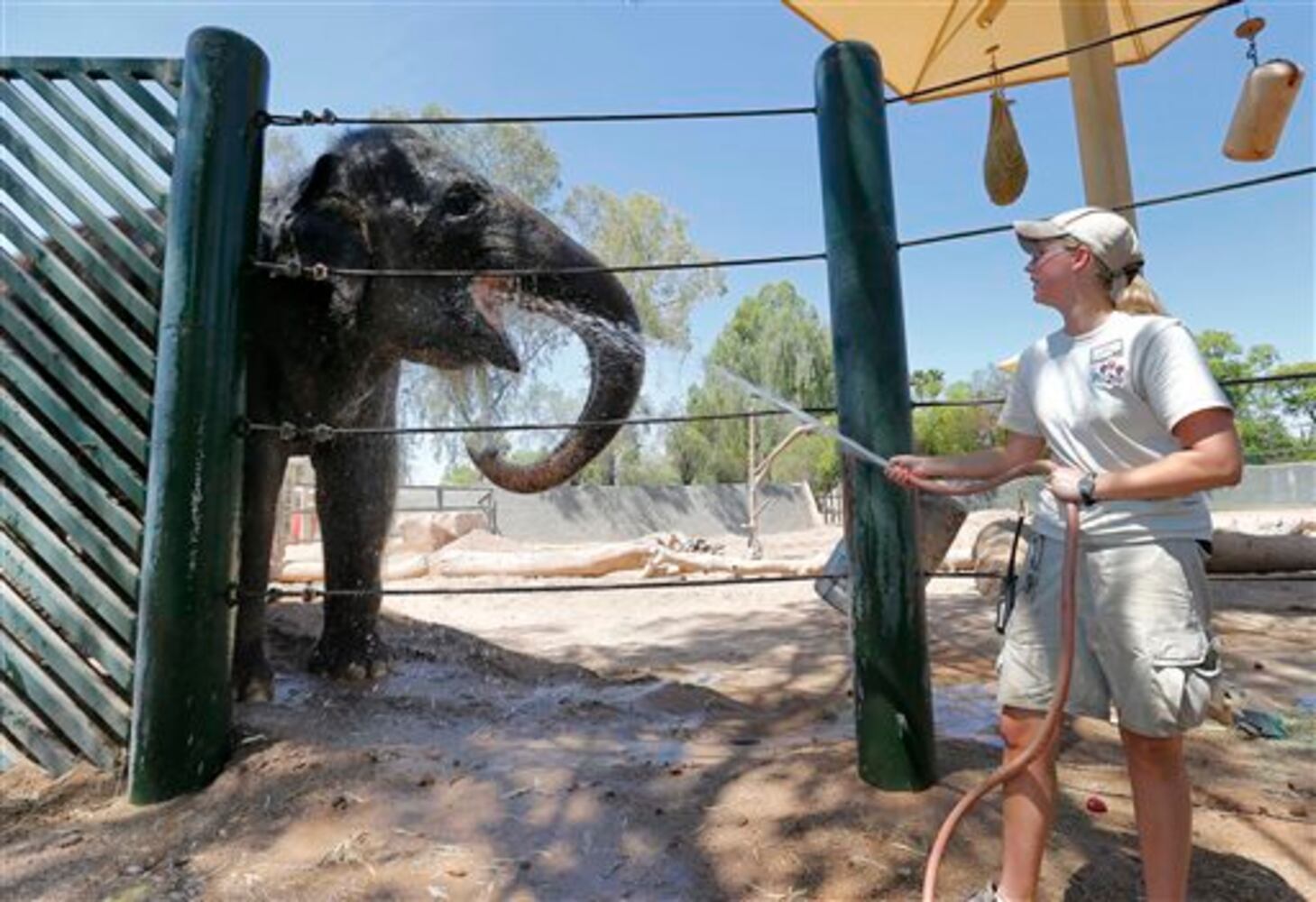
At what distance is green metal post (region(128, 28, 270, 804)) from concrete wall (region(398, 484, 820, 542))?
47.3ft

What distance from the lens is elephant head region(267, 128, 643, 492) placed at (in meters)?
3.15

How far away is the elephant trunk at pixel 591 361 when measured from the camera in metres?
3.08

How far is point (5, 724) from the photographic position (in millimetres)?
Result: 2223

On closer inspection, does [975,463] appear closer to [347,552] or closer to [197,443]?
[197,443]

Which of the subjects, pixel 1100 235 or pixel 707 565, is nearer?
pixel 1100 235

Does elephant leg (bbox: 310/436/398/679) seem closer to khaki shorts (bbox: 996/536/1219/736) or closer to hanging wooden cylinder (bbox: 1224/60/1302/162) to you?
khaki shorts (bbox: 996/536/1219/736)

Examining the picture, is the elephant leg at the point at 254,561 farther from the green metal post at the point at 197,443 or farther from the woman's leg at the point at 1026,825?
the woman's leg at the point at 1026,825

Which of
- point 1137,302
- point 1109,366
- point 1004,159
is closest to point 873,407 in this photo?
point 1109,366

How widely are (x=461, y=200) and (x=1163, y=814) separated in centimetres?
313

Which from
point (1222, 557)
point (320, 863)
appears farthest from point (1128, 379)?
point (1222, 557)

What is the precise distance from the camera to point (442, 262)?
3404mm

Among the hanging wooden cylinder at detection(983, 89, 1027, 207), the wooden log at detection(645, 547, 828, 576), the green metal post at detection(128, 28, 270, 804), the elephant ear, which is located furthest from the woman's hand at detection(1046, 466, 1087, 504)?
the wooden log at detection(645, 547, 828, 576)

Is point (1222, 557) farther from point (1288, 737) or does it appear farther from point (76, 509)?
point (76, 509)

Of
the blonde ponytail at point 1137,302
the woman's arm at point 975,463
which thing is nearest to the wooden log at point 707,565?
the blonde ponytail at point 1137,302
